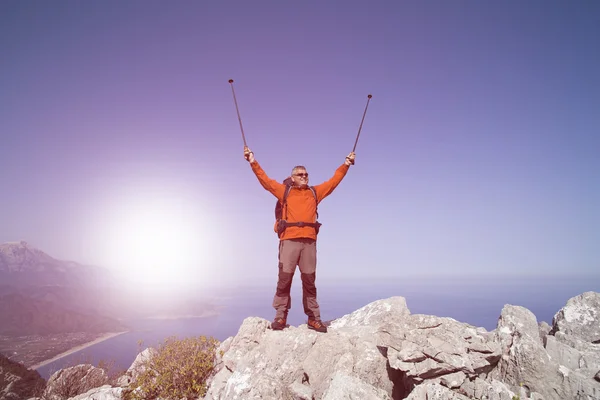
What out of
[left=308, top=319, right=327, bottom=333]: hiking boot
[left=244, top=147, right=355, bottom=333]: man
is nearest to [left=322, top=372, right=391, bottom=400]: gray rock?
[left=308, top=319, right=327, bottom=333]: hiking boot

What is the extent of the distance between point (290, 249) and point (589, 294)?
1074 cm

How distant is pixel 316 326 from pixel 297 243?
2.47 meters

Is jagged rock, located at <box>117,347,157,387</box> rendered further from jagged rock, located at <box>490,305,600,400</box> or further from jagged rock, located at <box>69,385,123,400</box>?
jagged rock, located at <box>490,305,600,400</box>

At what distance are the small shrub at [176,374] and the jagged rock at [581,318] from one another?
11477 mm

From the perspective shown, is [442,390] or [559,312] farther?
[559,312]

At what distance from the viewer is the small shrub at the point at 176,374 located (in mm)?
8055

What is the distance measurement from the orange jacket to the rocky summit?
2.78 meters

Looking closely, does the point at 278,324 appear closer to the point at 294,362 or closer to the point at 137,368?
the point at 294,362

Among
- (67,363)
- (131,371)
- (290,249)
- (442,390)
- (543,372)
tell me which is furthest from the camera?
(67,363)

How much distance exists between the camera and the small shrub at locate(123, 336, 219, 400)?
8055mm

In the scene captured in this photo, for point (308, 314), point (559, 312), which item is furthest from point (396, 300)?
point (559, 312)

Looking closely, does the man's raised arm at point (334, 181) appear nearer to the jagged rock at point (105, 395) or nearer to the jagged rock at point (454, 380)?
the jagged rock at point (454, 380)

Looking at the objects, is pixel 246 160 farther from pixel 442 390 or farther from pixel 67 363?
pixel 67 363

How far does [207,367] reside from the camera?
8633 millimetres
